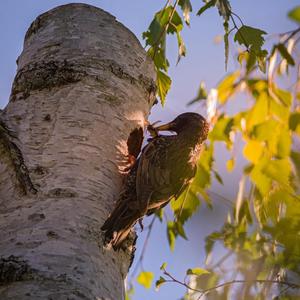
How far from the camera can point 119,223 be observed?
2.26 m

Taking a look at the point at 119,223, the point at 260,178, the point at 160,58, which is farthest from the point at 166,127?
the point at 260,178

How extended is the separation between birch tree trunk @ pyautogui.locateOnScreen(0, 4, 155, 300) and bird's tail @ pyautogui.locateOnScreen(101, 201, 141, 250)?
0.03 metres

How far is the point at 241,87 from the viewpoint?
1695mm

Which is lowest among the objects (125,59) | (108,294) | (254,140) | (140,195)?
(108,294)

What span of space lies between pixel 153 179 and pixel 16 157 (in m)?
0.63

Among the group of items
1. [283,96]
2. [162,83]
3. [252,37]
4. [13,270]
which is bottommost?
[13,270]

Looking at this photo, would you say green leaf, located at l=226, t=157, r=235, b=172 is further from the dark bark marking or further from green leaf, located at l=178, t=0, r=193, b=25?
green leaf, located at l=178, t=0, r=193, b=25

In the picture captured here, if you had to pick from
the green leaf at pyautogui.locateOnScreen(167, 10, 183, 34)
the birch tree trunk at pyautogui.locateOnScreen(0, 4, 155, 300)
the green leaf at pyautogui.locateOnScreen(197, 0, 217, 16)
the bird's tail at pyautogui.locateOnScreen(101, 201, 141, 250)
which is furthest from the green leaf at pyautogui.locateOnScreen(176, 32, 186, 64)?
the bird's tail at pyautogui.locateOnScreen(101, 201, 141, 250)

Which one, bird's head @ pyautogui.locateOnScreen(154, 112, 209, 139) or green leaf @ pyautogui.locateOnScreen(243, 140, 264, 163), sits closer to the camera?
green leaf @ pyautogui.locateOnScreen(243, 140, 264, 163)

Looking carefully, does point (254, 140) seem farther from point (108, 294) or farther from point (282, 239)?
point (108, 294)

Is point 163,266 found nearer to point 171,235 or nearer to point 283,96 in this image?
point 171,235

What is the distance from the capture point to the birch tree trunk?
1.94 m

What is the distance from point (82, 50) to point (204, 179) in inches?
37.2

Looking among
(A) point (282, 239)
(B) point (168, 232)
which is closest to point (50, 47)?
(B) point (168, 232)
